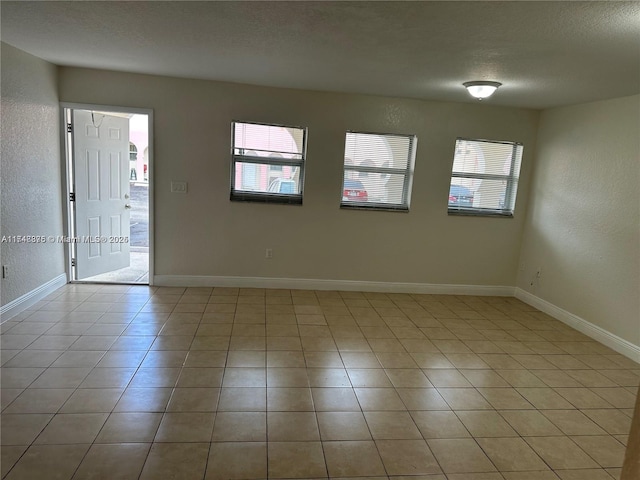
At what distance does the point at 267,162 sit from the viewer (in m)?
4.57

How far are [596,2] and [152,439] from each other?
3085 millimetres

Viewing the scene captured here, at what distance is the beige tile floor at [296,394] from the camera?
6.50 ft

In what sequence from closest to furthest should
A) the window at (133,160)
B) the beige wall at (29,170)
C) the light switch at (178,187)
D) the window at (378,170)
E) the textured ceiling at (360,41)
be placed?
the textured ceiling at (360,41), the beige wall at (29,170), the light switch at (178,187), the window at (378,170), the window at (133,160)

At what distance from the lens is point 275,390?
2.59m

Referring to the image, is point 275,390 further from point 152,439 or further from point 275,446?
point 152,439

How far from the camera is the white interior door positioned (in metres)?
4.38

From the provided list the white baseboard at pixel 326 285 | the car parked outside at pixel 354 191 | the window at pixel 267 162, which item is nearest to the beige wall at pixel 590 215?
the white baseboard at pixel 326 285

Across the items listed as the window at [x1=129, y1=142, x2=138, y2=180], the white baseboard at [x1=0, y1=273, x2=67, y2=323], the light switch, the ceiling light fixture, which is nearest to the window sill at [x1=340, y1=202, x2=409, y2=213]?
the ceiling light fixture

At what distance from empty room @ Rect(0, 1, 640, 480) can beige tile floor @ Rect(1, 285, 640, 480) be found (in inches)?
0.7

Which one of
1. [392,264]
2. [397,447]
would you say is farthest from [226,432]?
[392,264]

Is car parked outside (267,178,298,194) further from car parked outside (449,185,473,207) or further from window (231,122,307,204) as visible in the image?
car parked outside (449,185,473,207)

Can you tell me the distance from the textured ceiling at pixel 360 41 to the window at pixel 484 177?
1009 millimetres

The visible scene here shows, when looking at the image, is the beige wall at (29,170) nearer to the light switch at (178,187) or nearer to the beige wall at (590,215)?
the light switch at (178,187)

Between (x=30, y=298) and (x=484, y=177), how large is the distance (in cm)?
514
